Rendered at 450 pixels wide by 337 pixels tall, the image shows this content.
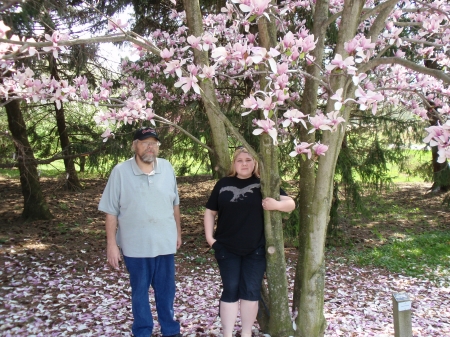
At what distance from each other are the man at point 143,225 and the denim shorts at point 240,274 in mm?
409

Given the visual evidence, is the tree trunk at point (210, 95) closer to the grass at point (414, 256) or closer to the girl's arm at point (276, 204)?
the girl's arm at point (276, 204)

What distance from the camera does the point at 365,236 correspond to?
7.45m

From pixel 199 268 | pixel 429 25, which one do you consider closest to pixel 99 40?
pixel 429 25

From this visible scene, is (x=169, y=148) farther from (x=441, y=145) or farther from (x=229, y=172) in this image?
(x=441, y=145)

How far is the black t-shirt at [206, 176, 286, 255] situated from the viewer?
8.75ft

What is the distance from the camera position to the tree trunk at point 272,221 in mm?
2656

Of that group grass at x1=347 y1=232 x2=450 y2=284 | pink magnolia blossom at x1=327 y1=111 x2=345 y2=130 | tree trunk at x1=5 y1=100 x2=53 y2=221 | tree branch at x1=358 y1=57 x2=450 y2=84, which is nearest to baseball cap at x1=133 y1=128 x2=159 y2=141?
pink magnolia blossom at x1=327 y1=111 x2=345 y2=130

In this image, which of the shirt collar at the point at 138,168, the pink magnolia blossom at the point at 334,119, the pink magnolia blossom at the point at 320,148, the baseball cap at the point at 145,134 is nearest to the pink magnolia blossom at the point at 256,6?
Result: the pink magnolia blossom at the point at 334,119

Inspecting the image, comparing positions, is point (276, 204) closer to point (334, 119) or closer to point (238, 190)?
point (238, 190)

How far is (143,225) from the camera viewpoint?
271cm

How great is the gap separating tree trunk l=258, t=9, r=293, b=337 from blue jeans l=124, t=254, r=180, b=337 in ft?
2.37

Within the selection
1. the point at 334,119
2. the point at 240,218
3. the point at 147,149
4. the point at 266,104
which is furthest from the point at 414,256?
the point at 266,104

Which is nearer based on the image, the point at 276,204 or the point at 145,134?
the point at 276,204

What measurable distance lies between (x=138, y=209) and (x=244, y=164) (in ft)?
2.58
